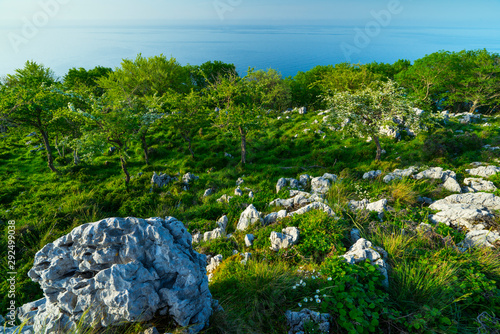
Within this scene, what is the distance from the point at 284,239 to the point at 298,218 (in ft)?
4.44

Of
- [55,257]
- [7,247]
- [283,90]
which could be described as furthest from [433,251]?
[283,90]

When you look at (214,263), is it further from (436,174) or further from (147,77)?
Result: (147,77)

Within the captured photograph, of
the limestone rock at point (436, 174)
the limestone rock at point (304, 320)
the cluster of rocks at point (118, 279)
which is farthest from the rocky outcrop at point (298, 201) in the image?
the limestone rock at point (436, 174)

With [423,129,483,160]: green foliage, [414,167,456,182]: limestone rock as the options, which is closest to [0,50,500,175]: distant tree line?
[423,129,483,160]: green foliage

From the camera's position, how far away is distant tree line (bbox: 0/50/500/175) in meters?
15.2

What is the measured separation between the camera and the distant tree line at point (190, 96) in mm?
15227

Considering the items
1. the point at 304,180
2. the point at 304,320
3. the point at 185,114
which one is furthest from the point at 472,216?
the point at 185,114

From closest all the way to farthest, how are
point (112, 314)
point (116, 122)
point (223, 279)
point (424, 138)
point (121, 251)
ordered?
point (112, 314) < point (121, 251) < point (223, 279) < point (116, 122) < point (424, 138)

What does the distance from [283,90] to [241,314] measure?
119 ft

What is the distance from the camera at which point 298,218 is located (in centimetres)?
791

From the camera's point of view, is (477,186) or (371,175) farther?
(371,175)

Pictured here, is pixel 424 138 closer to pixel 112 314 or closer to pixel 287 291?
pixel 287 291

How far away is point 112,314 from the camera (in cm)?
384

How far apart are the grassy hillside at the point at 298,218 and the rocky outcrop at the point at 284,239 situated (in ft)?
0.76
